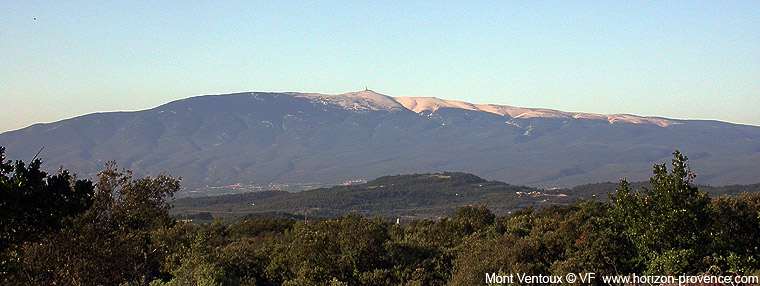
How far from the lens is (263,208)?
600ft

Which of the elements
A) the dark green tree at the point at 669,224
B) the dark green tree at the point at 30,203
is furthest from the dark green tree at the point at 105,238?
the dark green tree at the point at 669,224

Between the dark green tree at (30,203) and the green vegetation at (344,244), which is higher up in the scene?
the dark green tree at (30,203)

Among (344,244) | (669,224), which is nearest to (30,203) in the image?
(344,244)

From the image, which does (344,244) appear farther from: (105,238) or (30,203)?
(30,203)

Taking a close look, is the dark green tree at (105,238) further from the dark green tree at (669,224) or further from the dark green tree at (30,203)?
the dark green tree at (669,224)

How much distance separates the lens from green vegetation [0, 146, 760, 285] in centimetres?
1725

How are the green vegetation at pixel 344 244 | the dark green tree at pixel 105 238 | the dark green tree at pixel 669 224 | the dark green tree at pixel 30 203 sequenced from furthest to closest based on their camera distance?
the dark green tree at pixel 669 224
the dark green tree at pixel 105 238
the green vegetation at pixel 344 244
the dark green tree at pixel 30 203

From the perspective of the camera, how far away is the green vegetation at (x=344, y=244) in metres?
17.2

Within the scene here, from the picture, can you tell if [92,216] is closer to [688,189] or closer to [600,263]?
[600,263]

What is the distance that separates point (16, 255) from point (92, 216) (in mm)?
3113

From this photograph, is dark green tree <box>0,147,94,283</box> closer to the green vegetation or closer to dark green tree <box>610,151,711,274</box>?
the green vegetation

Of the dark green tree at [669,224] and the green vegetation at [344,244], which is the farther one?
the dark green tree at [669,224]

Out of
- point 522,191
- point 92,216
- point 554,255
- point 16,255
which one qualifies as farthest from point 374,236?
point 522,191

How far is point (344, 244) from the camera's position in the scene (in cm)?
3353
